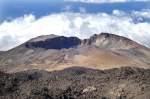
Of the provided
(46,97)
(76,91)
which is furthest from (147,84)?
(46,97)

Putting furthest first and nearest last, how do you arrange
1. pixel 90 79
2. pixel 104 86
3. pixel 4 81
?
pixel 90 79 < pixel 104 86 < pixel 4 81

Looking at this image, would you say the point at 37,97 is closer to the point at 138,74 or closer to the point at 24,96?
the point at 24,96

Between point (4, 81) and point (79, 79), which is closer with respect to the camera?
point (4, 81)

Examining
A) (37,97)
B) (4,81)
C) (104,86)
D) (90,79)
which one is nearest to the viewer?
(37,97)

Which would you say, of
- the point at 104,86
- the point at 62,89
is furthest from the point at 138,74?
the point at 62,89

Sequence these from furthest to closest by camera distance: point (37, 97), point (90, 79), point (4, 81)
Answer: point (90, 79)
point (4, 81)
point (37, 97)

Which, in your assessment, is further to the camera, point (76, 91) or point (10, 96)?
point (76, 91)

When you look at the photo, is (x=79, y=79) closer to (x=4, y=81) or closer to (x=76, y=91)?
(x=76, y=91)
